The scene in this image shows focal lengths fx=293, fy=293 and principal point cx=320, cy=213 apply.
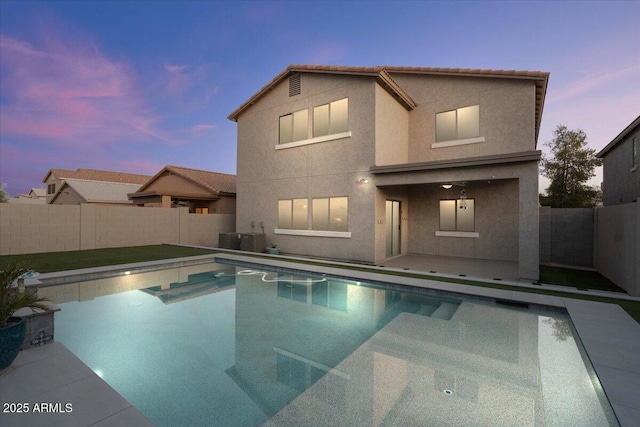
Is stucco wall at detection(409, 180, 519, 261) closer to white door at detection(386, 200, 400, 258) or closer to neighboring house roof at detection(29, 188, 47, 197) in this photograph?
white door at detection(386, 200, 400, 258)

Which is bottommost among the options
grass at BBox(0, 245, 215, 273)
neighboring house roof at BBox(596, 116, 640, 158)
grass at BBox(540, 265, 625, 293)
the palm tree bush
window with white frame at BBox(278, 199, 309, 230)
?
grass at BBox(540, 265, 625, 293)

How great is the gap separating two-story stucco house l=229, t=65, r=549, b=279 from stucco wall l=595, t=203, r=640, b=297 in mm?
2546

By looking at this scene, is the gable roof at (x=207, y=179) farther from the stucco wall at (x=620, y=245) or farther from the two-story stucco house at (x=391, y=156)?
the stucco wall at (x=620, y=245)

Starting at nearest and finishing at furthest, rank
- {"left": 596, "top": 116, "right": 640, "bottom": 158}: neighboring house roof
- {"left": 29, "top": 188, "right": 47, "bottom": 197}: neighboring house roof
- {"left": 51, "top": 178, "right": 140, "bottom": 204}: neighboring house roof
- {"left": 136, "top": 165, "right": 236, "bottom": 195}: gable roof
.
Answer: {"left": 596, "top": 116, "right": 640, "bottom": 158}: neighboring house roof, {"left": 136, "top": 165, "right": 236, "bottom": 195}: gable roof, {"left": 51, "top": 178, "right": 140, "bottom": 204}: neighboring house roof, {"left": 29, "top": 188, "right": 47, "bottom": 197}: neighboring house roof

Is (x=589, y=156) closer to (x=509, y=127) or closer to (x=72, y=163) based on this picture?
(x=509, y=127)

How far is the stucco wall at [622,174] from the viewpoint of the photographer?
10.9 m

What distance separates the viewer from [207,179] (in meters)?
24.0

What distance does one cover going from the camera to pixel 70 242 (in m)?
14.5

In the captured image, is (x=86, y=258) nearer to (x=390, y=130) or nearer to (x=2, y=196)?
(x=390, y=130)

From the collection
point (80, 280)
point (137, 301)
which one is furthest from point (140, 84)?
point (137, 301)

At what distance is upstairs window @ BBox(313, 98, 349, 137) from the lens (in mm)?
12727

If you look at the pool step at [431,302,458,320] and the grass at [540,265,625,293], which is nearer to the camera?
the pool step at [431,302,458,320]


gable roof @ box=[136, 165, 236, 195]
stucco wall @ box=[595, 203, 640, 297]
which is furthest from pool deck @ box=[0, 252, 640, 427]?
gable roof @ box=[136, 165, 236, 195]

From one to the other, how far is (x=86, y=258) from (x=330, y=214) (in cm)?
1032
